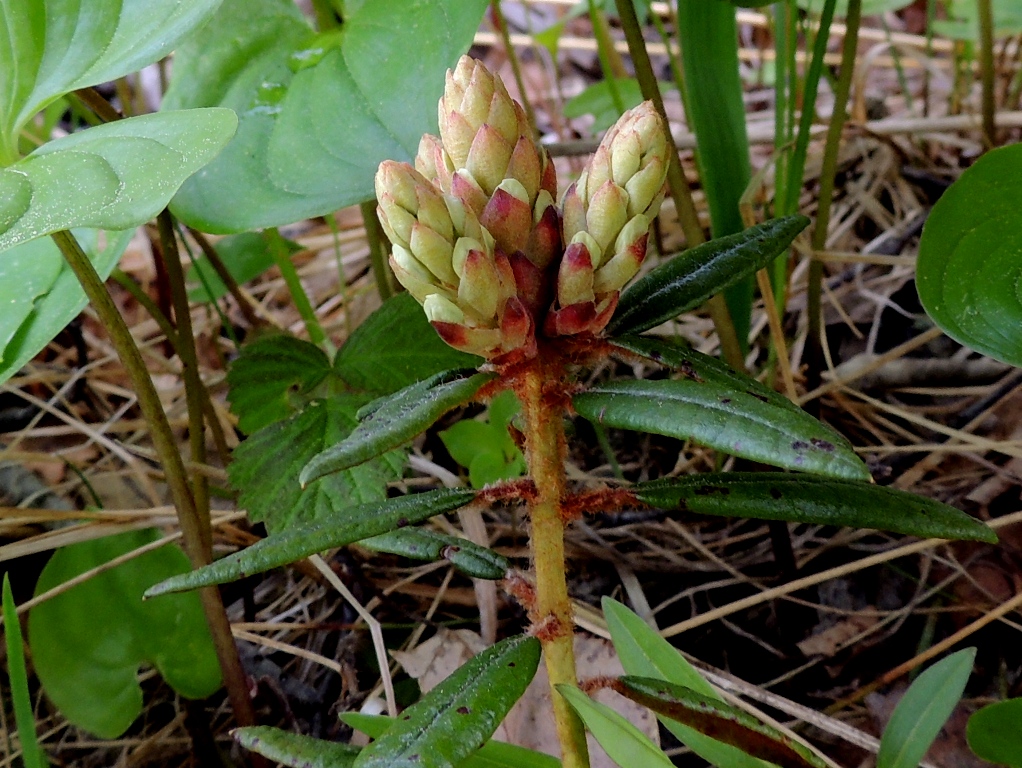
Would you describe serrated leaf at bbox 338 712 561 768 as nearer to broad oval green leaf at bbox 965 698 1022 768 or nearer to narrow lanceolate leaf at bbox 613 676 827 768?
narrow lanceolate leaf at bbox 613 676 827 768

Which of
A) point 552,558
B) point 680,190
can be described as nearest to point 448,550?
point 552,558

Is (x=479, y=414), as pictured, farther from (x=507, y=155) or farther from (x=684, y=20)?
(x=507, y=155)

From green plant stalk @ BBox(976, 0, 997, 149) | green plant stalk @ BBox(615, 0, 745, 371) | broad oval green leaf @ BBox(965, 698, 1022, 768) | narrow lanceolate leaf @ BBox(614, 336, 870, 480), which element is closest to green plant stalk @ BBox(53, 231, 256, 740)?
narrow lanceolate leaf @ BBox(614, 336, 870, 480)

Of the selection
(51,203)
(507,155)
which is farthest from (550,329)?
(51,203)

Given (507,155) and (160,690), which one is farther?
(160,690)

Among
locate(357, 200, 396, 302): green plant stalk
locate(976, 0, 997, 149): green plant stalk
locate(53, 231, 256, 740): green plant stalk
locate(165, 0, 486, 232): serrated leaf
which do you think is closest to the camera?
locate(53, 231, 256, 740): green plant stalk

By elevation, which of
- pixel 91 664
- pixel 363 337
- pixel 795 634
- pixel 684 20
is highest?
pixel 684 20
